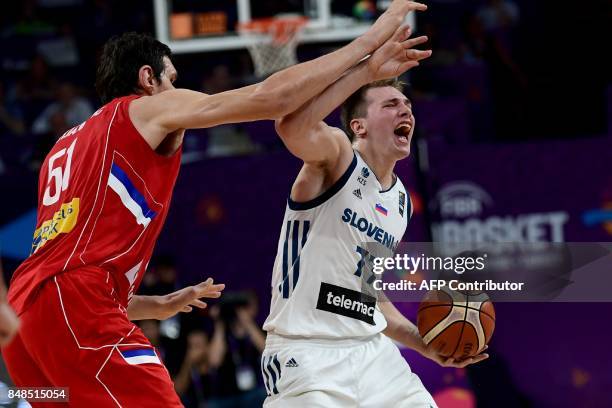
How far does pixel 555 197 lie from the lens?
356 inches

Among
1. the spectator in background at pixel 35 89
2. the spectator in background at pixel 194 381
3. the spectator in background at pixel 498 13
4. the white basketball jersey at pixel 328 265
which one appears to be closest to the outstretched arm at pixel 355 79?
the white basketball jersey at pixel 328 265

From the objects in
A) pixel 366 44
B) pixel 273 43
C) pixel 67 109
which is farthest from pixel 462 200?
pixel 67 109

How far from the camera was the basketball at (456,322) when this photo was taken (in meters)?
5.16

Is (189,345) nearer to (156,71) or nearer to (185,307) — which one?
(185,307)

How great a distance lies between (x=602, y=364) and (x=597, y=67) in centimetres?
548

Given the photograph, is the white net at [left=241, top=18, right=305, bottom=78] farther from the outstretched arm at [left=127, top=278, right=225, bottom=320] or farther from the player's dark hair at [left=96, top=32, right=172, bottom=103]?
the player's dark hair at [left=96, top=32, right=172, bottom=103]

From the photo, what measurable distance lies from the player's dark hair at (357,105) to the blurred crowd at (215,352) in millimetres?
3883

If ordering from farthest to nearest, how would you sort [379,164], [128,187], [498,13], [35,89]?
1. [498,13]
2. [35,89]
3. [379,164]
4. [128,187]

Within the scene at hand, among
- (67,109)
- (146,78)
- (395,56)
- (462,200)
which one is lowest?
(462,200)

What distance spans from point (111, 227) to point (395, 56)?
151 cm

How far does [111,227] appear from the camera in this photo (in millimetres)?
4543

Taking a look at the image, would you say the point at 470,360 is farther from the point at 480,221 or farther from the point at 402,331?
the point at 480,221

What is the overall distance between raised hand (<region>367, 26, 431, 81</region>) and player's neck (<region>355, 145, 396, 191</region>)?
954 mm

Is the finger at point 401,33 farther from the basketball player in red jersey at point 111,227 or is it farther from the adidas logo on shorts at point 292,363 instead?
the adidas logo on shorts at point 292,363
